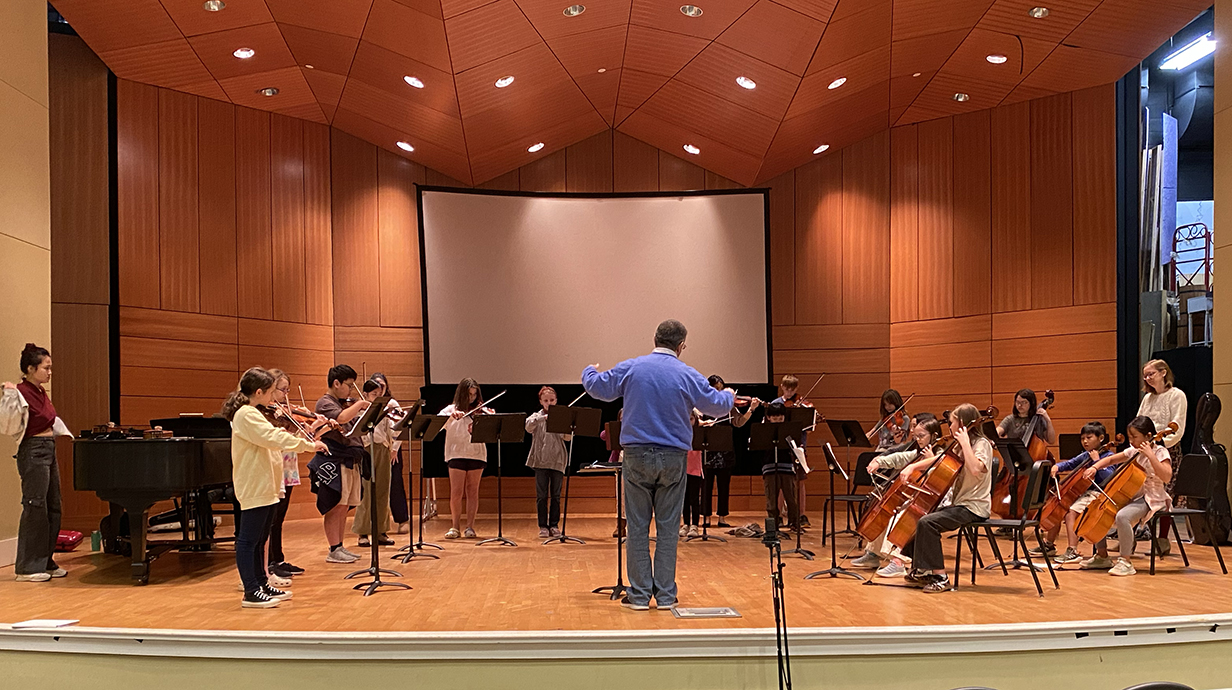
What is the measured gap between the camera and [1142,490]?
6621mm

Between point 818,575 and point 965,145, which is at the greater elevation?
point 965,145

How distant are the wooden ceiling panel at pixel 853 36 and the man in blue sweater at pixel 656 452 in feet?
13.6

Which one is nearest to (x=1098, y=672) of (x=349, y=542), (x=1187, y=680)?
(x=1187, y=680)

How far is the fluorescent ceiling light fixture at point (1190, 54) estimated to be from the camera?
32.4 feet

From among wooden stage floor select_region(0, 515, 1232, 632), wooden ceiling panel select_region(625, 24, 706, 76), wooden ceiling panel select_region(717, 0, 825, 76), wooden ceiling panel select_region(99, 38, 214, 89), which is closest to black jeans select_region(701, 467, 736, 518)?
wooden stage floor select_region(0, 515, 1232, 632)

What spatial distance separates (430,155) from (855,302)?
202 inches

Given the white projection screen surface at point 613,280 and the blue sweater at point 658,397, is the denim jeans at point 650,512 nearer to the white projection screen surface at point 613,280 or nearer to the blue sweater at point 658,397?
the blue sweater at point 658,397

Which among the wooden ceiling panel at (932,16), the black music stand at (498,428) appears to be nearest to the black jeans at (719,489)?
the black music stand at (498,428)

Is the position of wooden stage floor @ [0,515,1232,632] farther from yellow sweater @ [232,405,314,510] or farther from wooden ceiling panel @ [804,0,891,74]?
wooden ceiling panel @ [804,0,891,74]

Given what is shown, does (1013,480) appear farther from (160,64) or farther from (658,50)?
(160,64)

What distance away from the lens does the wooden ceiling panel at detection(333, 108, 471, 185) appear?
1016 centimetres

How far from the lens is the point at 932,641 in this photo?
162 inches

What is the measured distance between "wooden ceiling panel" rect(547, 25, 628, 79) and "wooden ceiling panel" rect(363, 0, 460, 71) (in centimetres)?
98

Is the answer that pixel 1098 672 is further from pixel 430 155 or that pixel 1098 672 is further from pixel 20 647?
pixel 430 155
